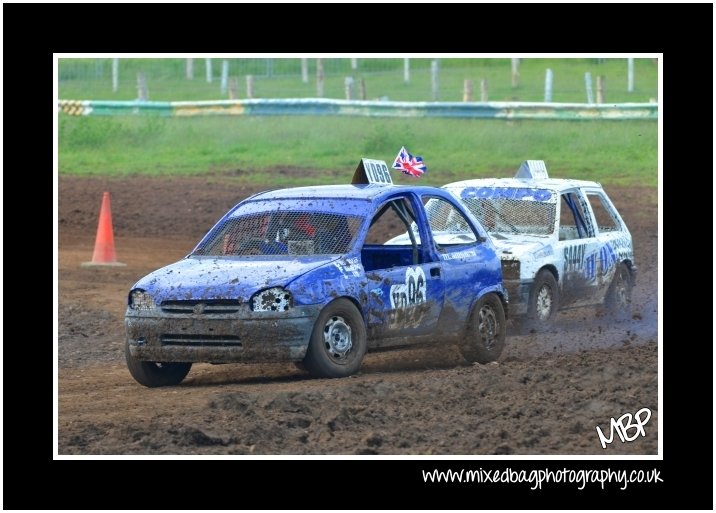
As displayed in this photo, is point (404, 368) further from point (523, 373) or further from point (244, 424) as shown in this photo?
point (244, 424)

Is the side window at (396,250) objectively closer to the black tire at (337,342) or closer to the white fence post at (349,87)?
the black tire at (337,342)

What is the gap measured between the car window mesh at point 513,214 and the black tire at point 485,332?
2709mm

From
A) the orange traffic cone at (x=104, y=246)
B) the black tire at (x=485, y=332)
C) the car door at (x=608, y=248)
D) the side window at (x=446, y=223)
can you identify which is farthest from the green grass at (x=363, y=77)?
the black tire at (x=485, y=332)

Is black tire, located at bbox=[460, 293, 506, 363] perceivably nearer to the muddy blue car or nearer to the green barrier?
the muddy blue car

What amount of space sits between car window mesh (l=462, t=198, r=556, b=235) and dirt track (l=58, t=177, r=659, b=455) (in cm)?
107

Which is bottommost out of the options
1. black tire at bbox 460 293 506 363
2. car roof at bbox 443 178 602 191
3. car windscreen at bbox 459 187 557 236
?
black tire at bbox 460 293 506 363

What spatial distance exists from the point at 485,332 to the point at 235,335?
2668 millimetres

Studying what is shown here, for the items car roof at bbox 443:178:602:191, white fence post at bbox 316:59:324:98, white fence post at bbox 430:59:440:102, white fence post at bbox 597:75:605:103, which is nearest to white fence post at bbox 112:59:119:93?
white fence post at bbox 316:59:324:98

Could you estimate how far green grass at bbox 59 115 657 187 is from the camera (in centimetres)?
2552

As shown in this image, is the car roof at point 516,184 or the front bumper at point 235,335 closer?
the front bumper at point 235,335

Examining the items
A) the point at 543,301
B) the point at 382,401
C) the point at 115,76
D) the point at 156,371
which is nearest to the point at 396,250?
the point at 156,371

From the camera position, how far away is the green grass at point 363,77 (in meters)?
27.0

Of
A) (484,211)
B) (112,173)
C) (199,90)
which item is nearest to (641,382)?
(484,211)

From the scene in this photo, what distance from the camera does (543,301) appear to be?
1423cm
